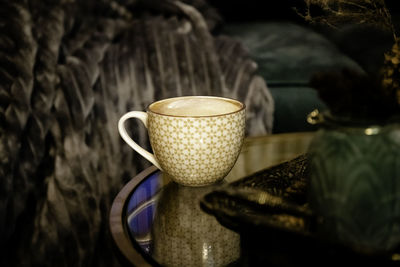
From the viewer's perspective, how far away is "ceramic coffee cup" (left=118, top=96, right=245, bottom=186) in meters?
0.47

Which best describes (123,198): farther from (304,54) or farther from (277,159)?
(304,54)

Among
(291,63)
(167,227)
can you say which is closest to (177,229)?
(167,227)

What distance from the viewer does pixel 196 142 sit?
0.48 m

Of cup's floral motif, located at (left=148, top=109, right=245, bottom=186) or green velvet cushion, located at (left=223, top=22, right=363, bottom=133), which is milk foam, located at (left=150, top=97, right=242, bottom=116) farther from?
green velvet cushion, located at (left=223, top=22, right=363, bottom=133)

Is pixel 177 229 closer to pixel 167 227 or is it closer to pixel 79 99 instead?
pixel 167 227

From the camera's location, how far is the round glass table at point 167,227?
436 mm

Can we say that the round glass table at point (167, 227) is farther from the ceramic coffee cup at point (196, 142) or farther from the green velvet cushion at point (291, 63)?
the green velvet cushion at point (291, 63)

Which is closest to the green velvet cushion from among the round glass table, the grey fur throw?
the grey fur throw

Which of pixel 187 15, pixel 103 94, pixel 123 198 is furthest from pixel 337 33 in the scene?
pixel 123 198

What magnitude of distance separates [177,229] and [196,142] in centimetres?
10

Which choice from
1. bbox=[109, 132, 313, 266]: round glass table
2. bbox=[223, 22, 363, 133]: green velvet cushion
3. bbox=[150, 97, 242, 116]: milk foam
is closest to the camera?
bbox=[109, 132, 313, 266]: round glass table

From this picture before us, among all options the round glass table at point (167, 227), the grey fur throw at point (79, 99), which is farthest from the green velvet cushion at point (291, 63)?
the round glass table at point (167, 227)

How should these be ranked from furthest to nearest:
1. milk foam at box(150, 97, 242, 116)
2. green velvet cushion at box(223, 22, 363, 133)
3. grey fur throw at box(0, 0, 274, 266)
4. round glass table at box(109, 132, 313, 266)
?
1. green velvet cushion at box(223, 22, 363, 133)
2. grey fur throw at box(0, 0, 274, 266)
3. milk foam at box(150, 97, 242, 116)
4. round glass table at box(109, 132, 313, 266)

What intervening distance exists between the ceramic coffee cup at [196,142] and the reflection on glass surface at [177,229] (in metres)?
0.03
